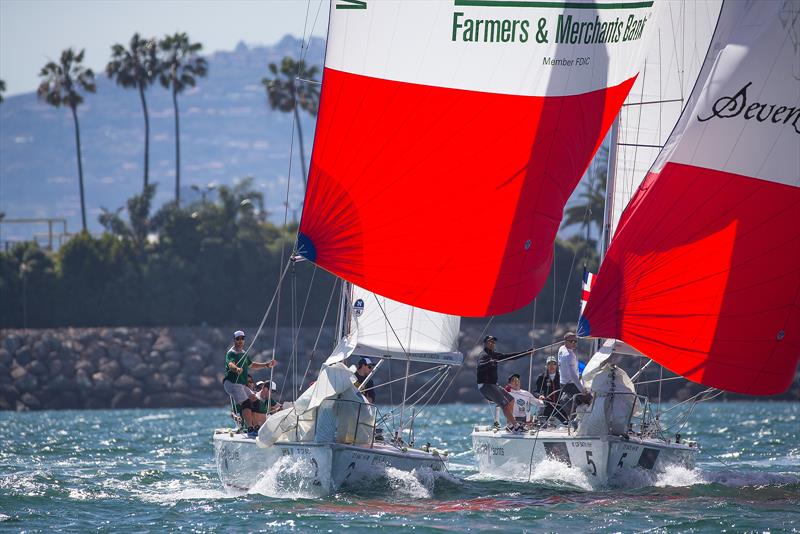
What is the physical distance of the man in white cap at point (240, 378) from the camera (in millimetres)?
18922

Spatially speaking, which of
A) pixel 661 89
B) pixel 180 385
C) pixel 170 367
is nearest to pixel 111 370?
pixel 170 367

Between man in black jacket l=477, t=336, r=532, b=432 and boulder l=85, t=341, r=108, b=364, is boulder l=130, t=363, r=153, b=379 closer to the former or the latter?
boulder l=85, t=341, r=108, b=364

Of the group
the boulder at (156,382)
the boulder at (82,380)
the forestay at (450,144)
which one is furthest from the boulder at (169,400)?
the forestay at (450,144)

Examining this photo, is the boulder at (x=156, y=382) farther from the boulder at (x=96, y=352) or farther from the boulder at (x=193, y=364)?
the boulder at (x=96, y=352)

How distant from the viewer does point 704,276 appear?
1800 centimetres

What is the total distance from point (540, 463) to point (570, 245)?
151ft

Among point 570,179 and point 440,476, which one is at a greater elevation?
point 570,179

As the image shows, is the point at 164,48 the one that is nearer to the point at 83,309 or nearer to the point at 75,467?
the point at 83,309

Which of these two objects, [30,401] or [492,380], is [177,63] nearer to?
[30,401]

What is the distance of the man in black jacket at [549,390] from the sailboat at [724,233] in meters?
3.16

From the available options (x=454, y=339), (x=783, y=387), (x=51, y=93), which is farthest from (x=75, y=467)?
(x=51, y=93)

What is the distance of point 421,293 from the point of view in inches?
699

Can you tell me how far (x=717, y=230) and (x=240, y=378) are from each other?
7.06m

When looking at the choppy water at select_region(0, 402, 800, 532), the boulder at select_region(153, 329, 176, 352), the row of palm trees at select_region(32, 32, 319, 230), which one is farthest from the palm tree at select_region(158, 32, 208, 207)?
the choppy water at select_region(0, 402, 800, 532)
